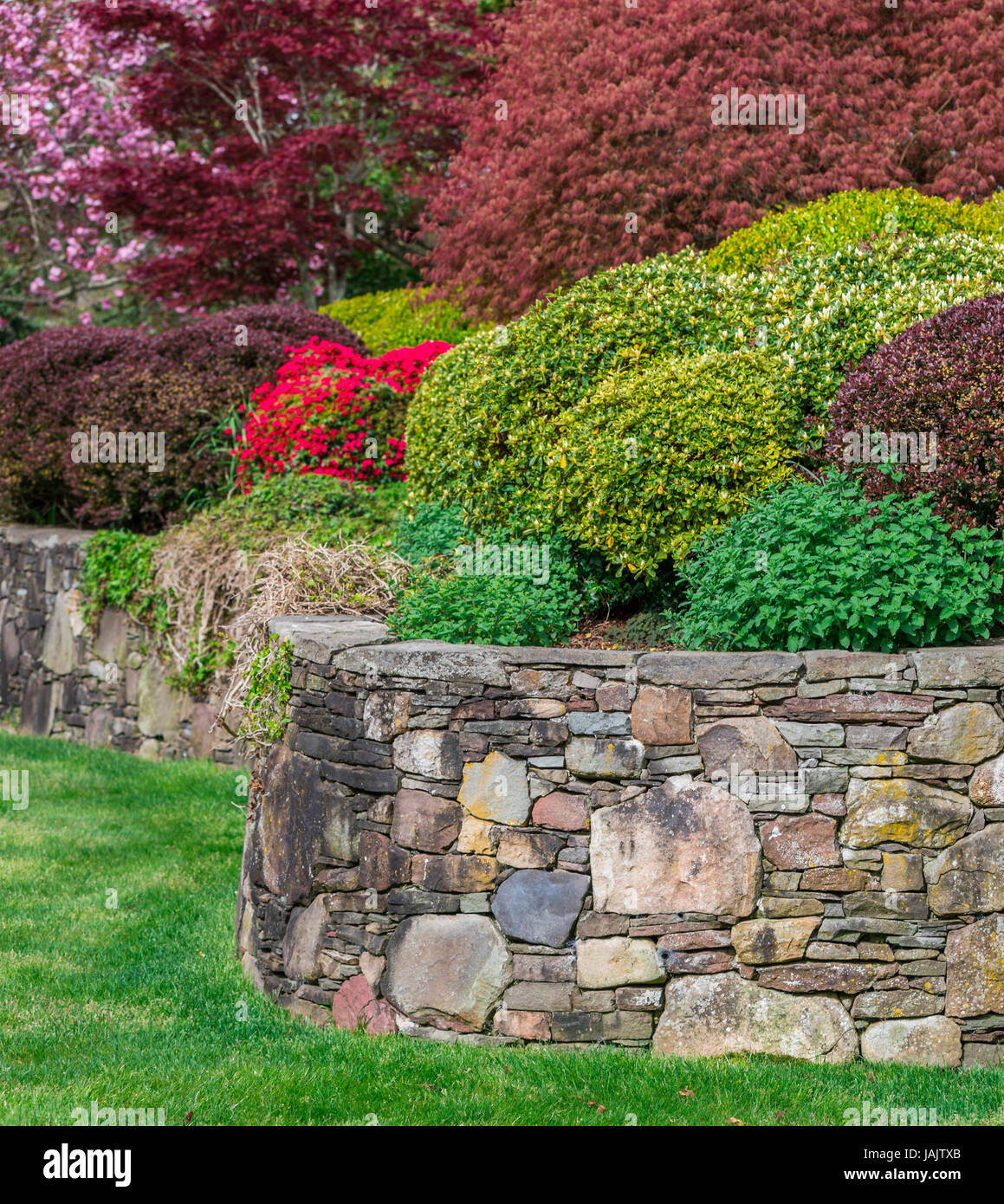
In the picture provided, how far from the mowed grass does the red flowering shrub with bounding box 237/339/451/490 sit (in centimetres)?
299

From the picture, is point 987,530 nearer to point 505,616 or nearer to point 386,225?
point 505,616

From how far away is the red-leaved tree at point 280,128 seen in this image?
40.8 ft

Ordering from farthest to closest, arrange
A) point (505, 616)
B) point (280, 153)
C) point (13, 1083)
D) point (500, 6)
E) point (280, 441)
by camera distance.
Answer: point (500, 6), point (280, 153), point (280, 441), point (505, 616), point (13, 1083)

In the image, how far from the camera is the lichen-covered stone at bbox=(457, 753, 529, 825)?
4172 millimetres

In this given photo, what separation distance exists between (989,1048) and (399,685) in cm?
223

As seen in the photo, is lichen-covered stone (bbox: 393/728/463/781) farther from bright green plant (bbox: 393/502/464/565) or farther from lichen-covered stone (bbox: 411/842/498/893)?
bright green plant (bbox: 393/502/464/565)

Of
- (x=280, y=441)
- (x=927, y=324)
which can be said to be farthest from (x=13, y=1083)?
(x=280, y=441)

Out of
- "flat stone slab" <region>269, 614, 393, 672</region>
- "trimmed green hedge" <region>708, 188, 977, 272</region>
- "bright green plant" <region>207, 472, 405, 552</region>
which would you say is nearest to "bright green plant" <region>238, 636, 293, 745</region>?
"flat stone slab" <region>269, 614, 393, 672</region>

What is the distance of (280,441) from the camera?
7812mm

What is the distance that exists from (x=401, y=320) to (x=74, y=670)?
4361mm

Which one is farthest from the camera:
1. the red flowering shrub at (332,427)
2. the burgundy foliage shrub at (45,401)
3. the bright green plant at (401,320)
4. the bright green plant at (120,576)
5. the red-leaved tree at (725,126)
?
the bright green plant at (401,320)

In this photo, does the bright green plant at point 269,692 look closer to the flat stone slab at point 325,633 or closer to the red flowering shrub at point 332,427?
the flat stone slab at point 325,633

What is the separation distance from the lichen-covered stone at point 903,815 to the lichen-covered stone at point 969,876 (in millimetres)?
51

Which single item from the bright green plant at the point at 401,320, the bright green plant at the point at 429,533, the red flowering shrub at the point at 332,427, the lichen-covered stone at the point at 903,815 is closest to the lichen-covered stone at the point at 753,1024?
the lichen-covered stone at the point at 903,815
